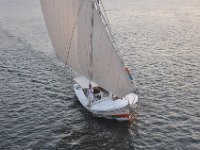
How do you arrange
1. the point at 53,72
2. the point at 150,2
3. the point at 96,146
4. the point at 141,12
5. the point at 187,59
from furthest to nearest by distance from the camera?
the point at 150,2 < the point at 141,12 < the point at 187,59 < the point at 53,72 < the point at 96,146

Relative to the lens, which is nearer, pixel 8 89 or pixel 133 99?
pixel 133 99

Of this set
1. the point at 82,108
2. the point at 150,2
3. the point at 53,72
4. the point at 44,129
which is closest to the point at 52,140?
the point at 44,129

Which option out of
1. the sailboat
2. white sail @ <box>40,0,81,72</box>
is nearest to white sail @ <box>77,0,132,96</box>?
the sailboat

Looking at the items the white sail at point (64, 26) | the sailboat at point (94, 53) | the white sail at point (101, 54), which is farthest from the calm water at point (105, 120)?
the white sail at point (64, 26)

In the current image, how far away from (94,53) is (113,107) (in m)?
7.83

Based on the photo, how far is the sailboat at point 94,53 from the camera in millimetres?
46969

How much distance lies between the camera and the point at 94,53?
49.0m

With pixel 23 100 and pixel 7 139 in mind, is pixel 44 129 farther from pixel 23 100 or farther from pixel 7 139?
pixel 23 100

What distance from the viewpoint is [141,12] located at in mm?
145000

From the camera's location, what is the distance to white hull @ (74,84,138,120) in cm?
4912

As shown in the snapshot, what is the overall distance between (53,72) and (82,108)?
17906 millimetres

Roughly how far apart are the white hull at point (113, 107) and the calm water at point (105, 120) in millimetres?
1269

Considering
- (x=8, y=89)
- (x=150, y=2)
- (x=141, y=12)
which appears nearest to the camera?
(x=8, y=89)

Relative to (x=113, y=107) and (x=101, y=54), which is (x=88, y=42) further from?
(x=113, y=107)
